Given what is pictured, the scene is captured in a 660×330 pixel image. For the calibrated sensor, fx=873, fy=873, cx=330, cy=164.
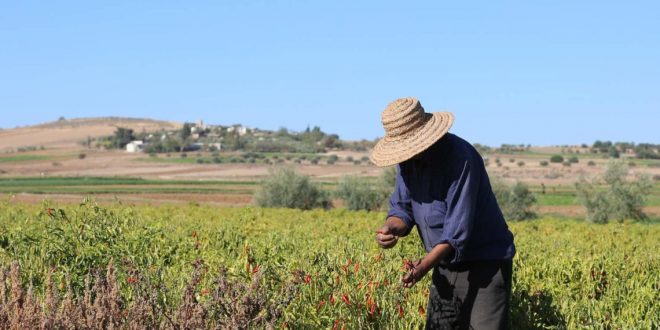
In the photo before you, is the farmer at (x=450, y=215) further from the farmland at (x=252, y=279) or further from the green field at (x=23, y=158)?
the green field at (x=23, y=158)

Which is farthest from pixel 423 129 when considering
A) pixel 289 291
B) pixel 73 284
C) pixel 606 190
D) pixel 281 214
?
pixel 606 190

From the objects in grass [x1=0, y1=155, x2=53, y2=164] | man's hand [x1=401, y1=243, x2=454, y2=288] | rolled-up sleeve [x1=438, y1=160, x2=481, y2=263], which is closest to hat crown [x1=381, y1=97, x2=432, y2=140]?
rolled-up sleeve [x1=438, y1=160, x2=481, y2=263]

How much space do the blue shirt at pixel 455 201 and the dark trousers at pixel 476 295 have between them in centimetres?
9

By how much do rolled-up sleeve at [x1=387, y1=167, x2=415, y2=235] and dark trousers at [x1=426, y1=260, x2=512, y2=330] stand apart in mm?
372

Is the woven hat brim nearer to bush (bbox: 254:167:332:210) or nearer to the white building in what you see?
bush (bbox: 254:167:332:210)

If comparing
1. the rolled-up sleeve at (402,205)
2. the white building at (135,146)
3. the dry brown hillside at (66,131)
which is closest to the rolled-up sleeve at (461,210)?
the rolled-up sleeve at (402,205)

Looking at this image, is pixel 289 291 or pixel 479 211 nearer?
pixel 289 291

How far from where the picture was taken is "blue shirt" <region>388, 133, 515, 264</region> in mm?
4973

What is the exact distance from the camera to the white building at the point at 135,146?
397 feet

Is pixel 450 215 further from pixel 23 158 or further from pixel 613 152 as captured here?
pixel 613 152

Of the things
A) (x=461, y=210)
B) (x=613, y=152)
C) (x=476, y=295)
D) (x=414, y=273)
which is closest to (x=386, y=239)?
(x=414, y=273)

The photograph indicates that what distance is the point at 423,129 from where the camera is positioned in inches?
202

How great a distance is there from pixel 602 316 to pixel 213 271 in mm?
3142

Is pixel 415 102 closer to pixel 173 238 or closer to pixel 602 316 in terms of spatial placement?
pixel 602 316
